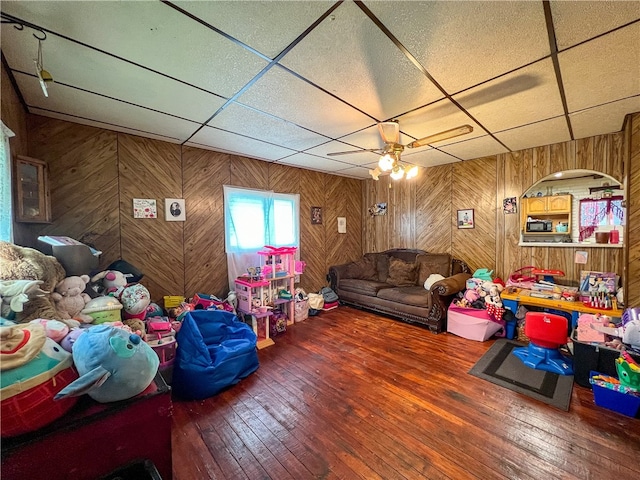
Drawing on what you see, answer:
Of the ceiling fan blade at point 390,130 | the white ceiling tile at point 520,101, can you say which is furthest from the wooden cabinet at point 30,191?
the white ceiling tile at point 520,101

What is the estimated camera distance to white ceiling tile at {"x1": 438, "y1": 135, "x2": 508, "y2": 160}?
3.29m

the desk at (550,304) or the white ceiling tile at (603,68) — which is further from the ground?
the white ceiling tile at (603,68)

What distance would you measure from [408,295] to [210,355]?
2854 millimetres

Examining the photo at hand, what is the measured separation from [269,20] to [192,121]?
164 cm

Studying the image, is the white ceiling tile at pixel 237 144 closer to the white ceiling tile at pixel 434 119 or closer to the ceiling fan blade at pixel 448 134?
the white ceiling tile at pixel 434 119

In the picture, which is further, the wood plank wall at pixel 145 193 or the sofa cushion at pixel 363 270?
the sofa cushion at pixel 363 270

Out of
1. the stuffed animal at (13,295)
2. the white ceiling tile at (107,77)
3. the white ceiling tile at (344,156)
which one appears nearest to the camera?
the stuffed animal at (13,295)

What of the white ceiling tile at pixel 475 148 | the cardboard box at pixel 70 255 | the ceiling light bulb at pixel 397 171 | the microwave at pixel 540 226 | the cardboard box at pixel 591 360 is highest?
the white ceiling tile at pixel 475 148

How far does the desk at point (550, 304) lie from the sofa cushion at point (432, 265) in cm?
102

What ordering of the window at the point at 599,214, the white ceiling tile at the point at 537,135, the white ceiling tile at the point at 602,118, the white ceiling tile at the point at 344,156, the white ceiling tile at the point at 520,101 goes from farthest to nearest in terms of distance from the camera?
the white ceiling tile at the point at 344,156 → the window at the point at 599,214 → the white ceiling tile at the point at 537,135 → the white ceiling tile at the point at 602,118 → the white ceiling tile at the point at 520,101

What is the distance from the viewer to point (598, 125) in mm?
2779

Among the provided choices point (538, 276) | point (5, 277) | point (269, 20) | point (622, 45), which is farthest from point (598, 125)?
point (5, 277)

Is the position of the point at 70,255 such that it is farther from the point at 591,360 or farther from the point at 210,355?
the point at 591,360

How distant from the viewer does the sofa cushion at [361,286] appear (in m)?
4.44
